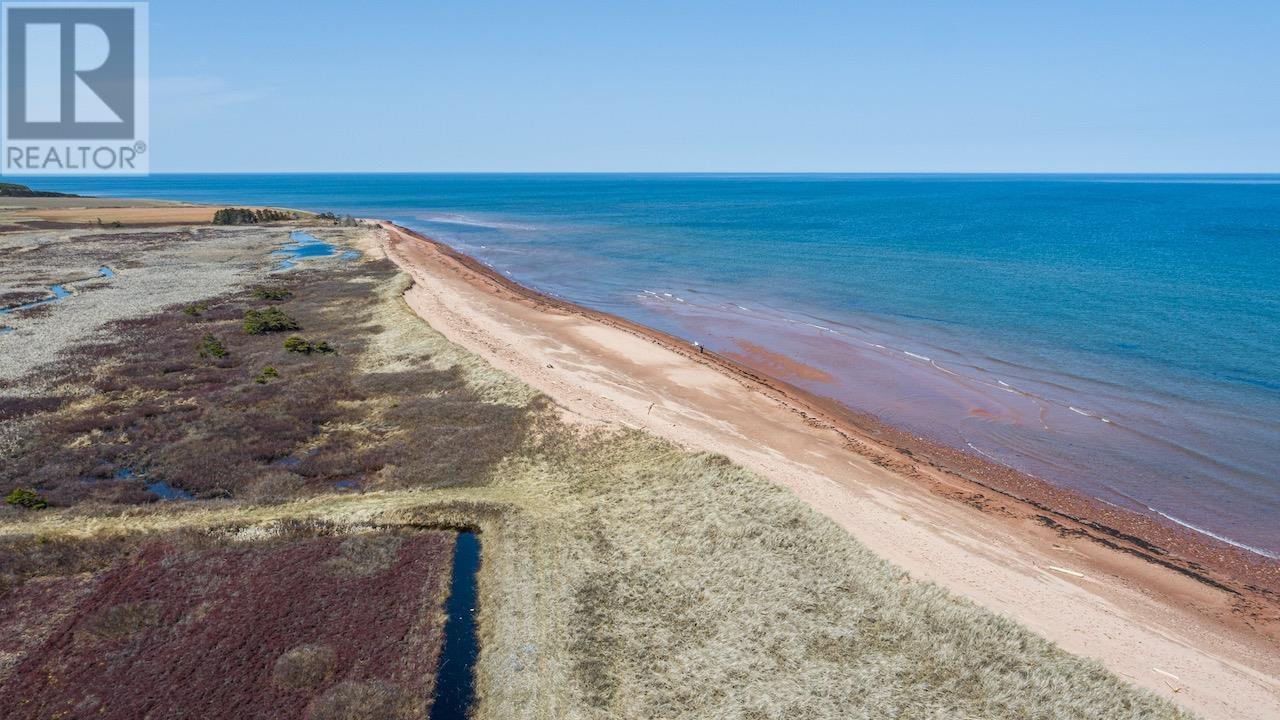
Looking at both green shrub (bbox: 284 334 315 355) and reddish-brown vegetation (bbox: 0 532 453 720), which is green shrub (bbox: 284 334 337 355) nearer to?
green shrub (bbox: 284 334 315 355)

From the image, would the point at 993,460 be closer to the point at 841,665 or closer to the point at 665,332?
the point at 841,665

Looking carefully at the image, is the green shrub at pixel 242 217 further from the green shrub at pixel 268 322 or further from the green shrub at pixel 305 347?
the green shrub at pixel 305 347

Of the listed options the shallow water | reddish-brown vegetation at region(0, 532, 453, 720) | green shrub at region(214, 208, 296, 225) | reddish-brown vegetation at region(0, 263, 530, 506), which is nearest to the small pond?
green shrub at region(214, 208, 296, 225)

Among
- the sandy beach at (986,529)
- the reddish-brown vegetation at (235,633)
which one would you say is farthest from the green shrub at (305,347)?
the reddish-brown vegetation at (235,633)

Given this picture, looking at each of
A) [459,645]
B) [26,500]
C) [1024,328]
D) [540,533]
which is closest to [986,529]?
[540,533]

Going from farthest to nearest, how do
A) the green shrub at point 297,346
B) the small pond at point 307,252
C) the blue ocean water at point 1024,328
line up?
1. the small pond at point 307,252
2. the green shrub at point 297,346
3. the blue ocean water at point 1024,328

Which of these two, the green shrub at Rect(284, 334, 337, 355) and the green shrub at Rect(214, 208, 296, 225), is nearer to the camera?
the green shrub at Rect(284, 334, 337, 355)
